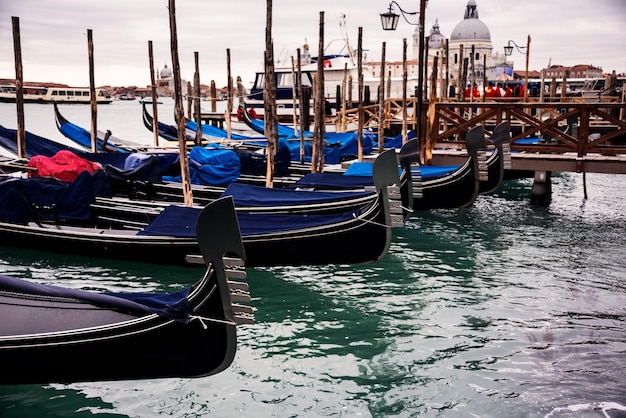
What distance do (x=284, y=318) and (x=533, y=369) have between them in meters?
2.03

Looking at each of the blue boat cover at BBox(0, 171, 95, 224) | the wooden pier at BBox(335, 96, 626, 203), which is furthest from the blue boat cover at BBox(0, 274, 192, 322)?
the wooden pier at BBox(335, 96, 626, 203)

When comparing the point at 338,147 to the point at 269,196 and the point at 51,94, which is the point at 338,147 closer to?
the point at 269,196

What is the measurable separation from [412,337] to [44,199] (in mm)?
4602

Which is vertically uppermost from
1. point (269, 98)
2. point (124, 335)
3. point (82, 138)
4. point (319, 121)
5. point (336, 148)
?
point (269, 98)

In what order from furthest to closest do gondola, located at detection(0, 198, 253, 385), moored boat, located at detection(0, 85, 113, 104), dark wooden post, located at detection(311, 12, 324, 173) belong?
moored boat, located at detection(0, 85, 113, 104) → dark wooden post, located at detection(311, 12, 324, 173) → gondola, located at detection(0, 198, 253, 385)

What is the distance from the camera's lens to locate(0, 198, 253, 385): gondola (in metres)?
3.52

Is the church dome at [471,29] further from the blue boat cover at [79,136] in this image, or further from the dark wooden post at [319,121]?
the dark wooden post at [319,121]

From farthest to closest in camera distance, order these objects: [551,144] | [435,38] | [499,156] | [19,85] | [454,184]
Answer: [435,38], [19,85], [551,144], [499,156], [454,184]

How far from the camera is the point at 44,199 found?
740cm

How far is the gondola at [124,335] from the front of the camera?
3518 millimetres

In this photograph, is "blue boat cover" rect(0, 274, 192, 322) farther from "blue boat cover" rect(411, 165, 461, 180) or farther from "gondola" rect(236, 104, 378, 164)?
"gondola" rect(236, 104, 378, 164)

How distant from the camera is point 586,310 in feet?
18.8

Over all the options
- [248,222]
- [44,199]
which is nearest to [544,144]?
[248,222]

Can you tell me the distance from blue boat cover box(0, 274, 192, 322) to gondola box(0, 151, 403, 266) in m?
2.55
